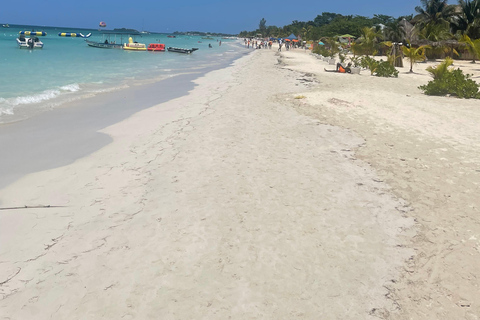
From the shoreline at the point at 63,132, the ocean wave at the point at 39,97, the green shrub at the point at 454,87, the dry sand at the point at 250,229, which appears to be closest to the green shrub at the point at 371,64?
the green shrub at the point at 454,87

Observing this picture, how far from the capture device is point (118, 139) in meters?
7.30

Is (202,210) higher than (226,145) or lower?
lower

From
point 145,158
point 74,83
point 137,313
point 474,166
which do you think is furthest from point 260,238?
point 74,83

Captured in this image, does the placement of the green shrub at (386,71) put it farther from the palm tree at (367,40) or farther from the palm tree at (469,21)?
the palm tree at (469,21)

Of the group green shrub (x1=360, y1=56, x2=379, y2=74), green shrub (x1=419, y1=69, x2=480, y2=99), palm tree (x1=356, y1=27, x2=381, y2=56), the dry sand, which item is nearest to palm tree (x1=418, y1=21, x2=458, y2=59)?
palm tree (x1=356, y1=27, x2=381, y2=56)

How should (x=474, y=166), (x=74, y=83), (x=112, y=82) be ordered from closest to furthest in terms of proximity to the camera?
(x=474, y=166) → (x=74, y=83) → (x=112, y=82)

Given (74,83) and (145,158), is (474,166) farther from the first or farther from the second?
(74,83)

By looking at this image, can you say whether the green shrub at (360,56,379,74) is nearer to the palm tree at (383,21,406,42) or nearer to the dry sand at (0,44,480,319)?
the dry sand at (0,44,480,319)

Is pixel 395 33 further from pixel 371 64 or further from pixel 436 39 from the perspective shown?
pixel 371 64

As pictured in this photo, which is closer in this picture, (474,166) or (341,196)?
(341,196)

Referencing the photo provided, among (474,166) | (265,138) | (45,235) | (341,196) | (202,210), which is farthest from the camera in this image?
(265,138)

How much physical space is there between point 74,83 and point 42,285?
14.5m

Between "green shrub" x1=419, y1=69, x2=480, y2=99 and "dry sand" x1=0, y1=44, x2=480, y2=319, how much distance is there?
19.4 feet

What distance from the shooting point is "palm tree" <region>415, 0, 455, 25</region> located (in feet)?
121
